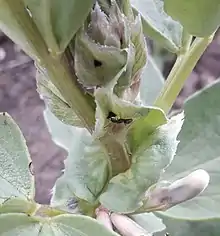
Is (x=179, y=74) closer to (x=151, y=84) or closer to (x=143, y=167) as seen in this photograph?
(x=143, y=167)

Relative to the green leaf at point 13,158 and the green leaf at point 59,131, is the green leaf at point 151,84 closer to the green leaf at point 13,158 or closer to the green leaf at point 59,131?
the green leaf at point 59,131

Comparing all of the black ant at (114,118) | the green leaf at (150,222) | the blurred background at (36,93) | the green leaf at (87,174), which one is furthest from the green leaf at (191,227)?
the blurred background at (36,93)

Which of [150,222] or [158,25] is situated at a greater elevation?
[158,25]

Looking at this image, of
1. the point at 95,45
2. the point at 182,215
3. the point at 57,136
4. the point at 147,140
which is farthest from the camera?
the point at 57,136

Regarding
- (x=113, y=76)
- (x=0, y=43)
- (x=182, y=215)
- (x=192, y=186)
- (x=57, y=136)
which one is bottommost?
(x=0, y=43)

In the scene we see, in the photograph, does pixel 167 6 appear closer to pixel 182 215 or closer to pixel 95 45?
pixel 95 45

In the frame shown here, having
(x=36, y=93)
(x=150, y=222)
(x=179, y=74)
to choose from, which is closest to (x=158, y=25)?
(x=179, y=74)

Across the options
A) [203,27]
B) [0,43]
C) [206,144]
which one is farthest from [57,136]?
[0,43]
